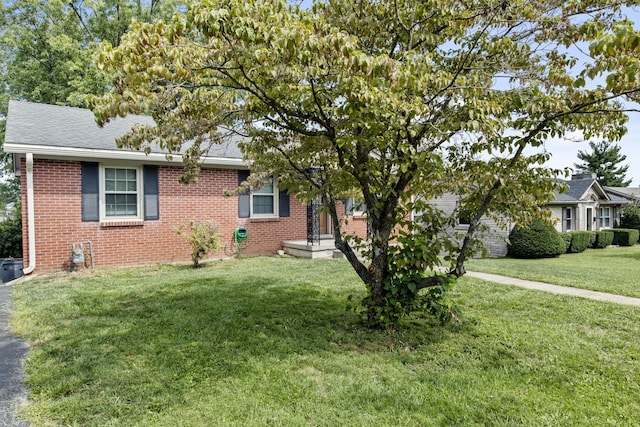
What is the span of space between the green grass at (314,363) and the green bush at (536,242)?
31.6 feet

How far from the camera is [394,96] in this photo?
3.28m

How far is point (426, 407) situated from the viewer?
280cm

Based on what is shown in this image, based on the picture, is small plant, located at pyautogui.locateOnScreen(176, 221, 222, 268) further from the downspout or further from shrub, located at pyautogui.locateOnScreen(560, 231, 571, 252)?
shrub, located at pyautogui.locateOnScreen(560, 231, 571, 252)

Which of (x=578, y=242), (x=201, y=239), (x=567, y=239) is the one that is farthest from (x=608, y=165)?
(x=201, y=239)

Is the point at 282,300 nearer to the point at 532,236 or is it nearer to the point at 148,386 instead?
the point at 148,386

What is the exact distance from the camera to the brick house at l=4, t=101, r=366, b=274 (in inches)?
323

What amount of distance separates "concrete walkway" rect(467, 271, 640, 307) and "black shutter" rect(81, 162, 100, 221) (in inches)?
351

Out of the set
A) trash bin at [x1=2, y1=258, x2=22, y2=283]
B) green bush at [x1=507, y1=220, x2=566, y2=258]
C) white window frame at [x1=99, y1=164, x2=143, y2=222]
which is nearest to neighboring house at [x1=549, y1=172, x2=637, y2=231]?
green bush at [x1=507, y1=220, x2=566, y2=258]

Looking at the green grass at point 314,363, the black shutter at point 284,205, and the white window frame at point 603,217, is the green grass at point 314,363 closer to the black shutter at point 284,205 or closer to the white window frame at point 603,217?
the black shutter at point 284,205

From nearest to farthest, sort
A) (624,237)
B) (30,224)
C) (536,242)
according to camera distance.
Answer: (30,224) < (536,242) < (624,237)

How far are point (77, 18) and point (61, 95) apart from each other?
503 cm

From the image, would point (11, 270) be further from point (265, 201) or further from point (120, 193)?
point (265, 201)

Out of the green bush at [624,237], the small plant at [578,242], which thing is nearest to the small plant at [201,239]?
the small plant at [578,242]

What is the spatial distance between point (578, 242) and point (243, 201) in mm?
15787
